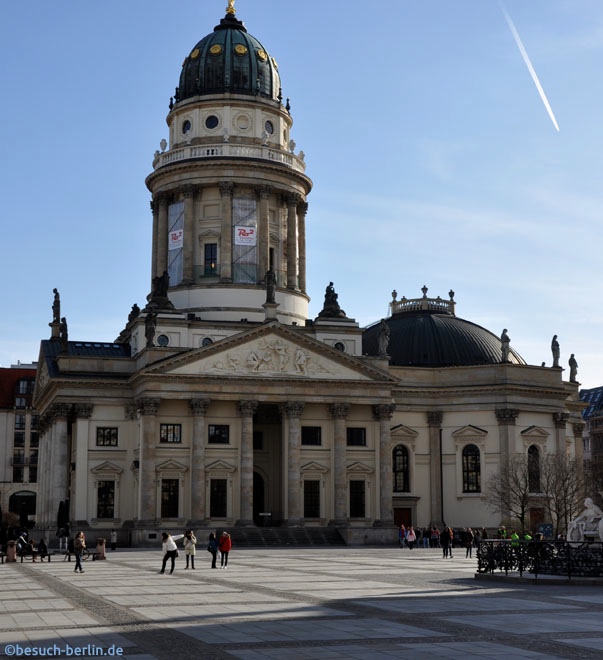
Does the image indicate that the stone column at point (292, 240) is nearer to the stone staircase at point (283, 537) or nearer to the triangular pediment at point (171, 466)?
the triangular pediment at point (171, 466)

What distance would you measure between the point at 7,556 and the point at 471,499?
38623 mm

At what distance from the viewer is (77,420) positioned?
251ft

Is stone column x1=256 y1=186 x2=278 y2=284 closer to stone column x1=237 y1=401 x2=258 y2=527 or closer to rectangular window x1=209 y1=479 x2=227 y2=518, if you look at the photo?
stone column x1=237 y1=401 x2=258 y2=527

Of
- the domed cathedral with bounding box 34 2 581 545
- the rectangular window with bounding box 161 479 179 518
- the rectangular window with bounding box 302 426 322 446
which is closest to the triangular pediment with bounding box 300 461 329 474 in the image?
the domed cathedral with bounding box 34 2 581 545

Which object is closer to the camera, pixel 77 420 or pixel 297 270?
pixel 77 420

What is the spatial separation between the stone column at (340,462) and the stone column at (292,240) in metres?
14.2

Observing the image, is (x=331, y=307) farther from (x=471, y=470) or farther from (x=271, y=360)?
(x=471, y=470)

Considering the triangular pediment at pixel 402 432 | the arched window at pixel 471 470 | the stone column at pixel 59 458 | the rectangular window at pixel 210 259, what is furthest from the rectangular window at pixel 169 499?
the arched window at pixel 471 470

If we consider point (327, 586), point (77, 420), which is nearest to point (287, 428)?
point (77, 420)

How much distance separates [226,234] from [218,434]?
56.9 ft

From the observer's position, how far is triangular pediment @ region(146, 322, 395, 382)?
73750mm

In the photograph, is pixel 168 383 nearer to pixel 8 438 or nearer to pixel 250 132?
pixel 250 132

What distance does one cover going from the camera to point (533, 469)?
80.4m

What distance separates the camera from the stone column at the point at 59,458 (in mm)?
77375
